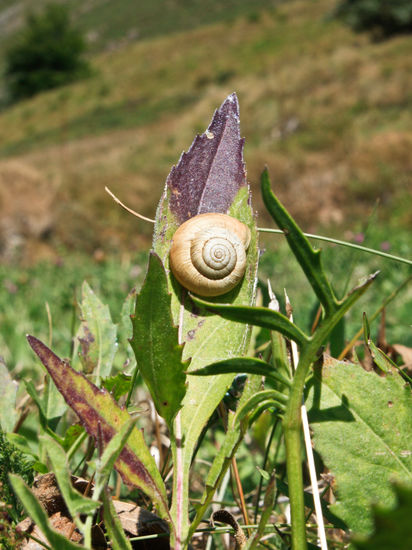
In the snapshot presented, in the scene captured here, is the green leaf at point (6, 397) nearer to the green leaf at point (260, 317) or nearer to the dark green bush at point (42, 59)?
the green leaf at point (260, 317)

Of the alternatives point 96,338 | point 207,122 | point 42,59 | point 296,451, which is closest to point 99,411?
point 296,451

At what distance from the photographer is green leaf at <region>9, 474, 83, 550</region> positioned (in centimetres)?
40

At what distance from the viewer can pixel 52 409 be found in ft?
2.51

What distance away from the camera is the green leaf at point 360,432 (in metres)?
0.53

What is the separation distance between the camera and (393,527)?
0.26m

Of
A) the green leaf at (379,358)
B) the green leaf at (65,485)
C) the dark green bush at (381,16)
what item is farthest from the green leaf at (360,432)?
the dark green bush at (381,16)

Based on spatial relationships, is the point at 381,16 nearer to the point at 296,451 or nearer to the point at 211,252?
the point at 211,252

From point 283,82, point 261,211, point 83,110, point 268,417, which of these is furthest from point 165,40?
point 268,417

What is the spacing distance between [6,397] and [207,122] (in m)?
17.8

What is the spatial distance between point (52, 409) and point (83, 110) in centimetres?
2919

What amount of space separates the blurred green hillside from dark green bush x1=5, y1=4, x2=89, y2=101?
1.74 metres

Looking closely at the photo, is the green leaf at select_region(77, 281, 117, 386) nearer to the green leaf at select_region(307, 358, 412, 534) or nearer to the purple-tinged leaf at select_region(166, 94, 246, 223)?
the purple-tinged leaf at select_region(166, 94, 246, 223)

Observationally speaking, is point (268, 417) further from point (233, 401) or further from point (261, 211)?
point (261, 211)

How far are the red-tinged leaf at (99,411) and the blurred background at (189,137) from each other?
1.01ft
